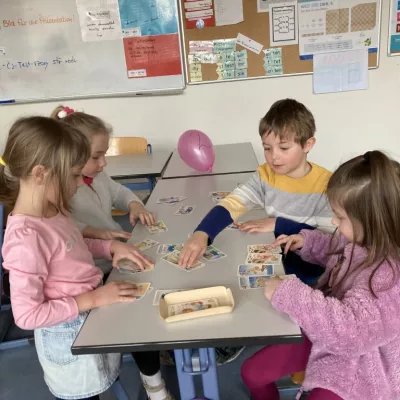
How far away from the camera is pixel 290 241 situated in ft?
4.74

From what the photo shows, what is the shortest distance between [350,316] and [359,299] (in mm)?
50

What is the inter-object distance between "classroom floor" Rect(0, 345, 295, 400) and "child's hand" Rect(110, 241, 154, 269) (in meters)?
0.83

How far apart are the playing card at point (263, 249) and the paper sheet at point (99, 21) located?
8.25 feet

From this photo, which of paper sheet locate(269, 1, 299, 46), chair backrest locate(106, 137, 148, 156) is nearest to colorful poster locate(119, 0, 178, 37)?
paper sheet locate(269, 1, 299, 46)

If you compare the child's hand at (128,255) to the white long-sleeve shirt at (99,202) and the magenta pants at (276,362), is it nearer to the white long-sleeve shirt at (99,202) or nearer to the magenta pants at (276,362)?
the white long-sleeve shirt at (99,202)

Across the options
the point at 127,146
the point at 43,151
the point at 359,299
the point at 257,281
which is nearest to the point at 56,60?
the point at 127,146

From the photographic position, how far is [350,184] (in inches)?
41.9

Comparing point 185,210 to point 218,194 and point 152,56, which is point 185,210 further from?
point 152,56

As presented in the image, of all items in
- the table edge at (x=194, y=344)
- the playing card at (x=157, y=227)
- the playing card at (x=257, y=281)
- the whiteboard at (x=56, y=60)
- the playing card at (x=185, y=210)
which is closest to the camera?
the table edge at (x=194, y=344)

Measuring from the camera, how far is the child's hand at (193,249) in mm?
1353

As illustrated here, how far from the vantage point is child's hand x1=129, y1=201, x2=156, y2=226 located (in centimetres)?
174

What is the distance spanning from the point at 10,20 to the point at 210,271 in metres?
3.02

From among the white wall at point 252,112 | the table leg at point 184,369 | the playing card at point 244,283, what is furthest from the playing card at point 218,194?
the white wall at point 252,112

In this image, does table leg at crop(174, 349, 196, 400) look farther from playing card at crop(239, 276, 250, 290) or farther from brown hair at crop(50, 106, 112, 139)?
brown hair at crop(50, 106, 112, 139)
